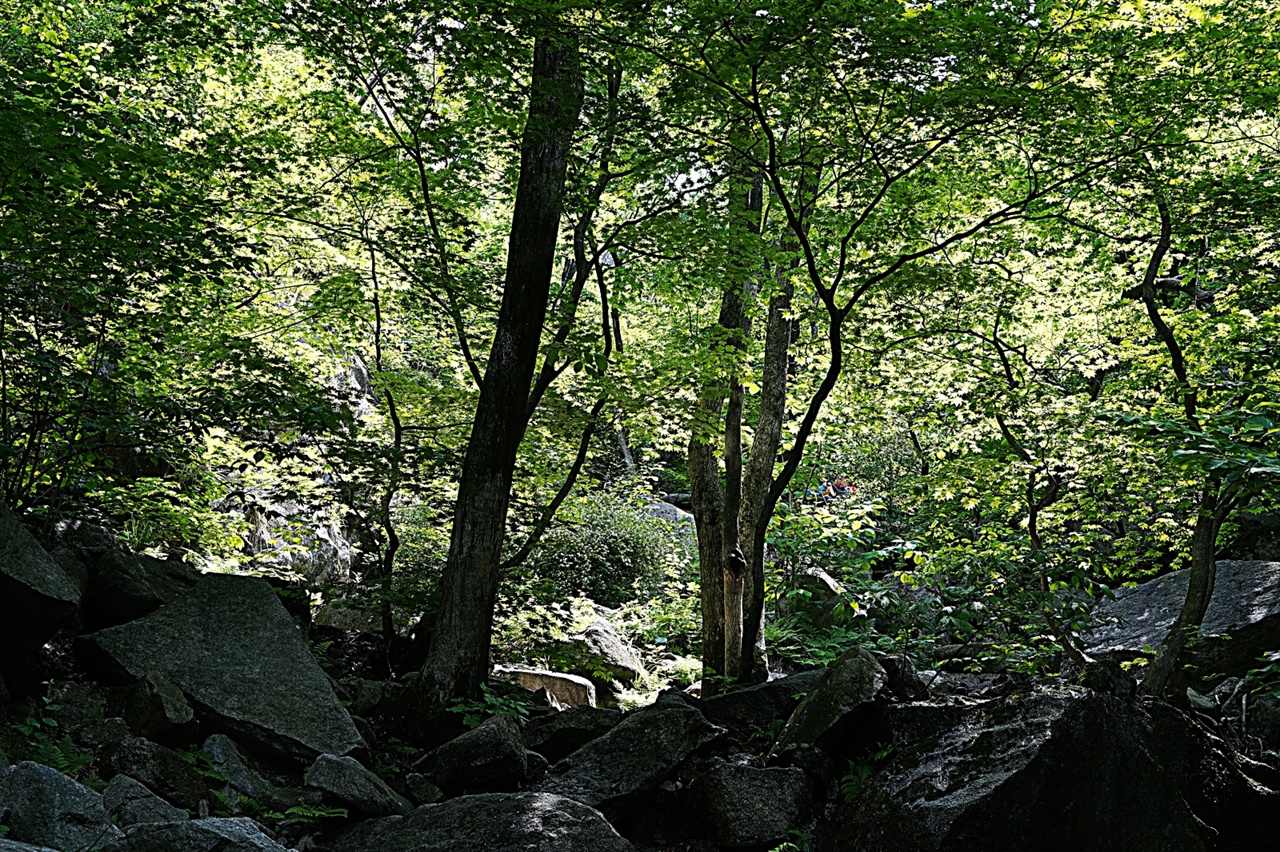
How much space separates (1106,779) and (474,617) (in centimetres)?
450

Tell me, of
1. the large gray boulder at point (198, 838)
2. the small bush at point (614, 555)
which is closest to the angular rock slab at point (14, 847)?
the large gray boulder at point (198, 838)

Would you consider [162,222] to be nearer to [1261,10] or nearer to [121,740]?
[121,740]

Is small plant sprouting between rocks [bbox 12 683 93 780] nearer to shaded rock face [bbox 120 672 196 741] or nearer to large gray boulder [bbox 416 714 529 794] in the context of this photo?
shaded rock face [bbox 120 672 196 741]

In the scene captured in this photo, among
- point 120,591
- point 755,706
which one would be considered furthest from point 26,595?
point 755,706

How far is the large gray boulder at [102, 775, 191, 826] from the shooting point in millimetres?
3352

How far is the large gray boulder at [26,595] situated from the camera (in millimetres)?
4043

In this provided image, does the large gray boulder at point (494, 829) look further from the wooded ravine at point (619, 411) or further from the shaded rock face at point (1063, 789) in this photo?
the shaded rock face at point (1063, 789)

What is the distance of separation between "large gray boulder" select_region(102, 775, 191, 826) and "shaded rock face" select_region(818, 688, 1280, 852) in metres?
3.11

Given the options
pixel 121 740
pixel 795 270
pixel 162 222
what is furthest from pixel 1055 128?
pixel 121 740

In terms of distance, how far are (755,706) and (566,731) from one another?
154cm

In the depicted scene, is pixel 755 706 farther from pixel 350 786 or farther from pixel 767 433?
pixel 350 786

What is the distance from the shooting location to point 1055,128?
6203mm

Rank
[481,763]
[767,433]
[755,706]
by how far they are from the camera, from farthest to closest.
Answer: [767,433], [755,706], [481,763]

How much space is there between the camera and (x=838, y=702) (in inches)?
212
